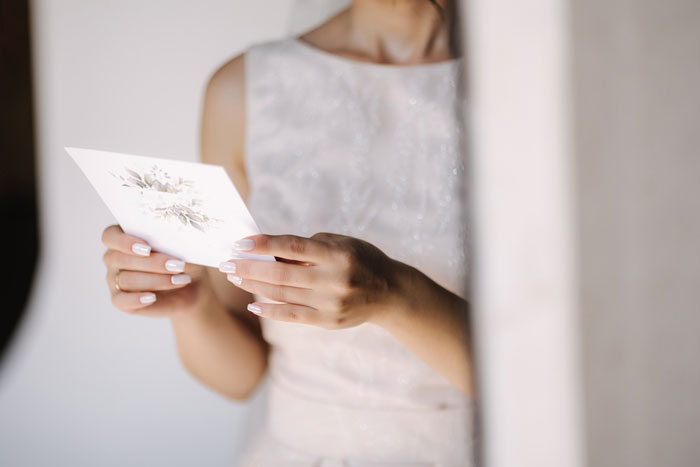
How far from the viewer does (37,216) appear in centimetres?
76

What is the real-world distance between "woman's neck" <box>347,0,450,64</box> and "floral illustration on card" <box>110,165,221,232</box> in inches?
15.5

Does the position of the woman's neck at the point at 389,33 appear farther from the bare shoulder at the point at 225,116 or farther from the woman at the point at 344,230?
the bare shoulder at the point at 225,116

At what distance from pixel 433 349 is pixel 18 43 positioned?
0.76 m

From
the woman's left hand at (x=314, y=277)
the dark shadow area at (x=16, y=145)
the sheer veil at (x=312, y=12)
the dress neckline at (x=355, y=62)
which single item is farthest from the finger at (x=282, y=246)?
the dark shadow area at (x=16, y=145)

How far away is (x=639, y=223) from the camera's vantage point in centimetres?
23

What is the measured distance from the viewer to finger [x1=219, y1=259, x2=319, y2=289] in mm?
360

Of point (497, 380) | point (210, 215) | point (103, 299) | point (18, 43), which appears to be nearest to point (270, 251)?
point (210, 215)

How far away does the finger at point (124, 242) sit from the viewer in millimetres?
409

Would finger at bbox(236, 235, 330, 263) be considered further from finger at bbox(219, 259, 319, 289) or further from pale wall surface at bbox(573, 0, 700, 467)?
pale wall surface at bbox(573, 0, 700, 467)

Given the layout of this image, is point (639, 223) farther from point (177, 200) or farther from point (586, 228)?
point (177, 200)

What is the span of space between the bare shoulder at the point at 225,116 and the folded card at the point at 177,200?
0.32m

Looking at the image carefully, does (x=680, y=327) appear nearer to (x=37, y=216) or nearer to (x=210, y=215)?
(x=210, y=215)

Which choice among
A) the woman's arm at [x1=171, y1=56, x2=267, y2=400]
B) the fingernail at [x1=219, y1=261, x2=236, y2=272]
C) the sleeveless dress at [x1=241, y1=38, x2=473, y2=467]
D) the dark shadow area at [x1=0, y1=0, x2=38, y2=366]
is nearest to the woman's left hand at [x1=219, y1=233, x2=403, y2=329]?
the fingernail at [x1=219, y1=261, x2=236, y2=272]

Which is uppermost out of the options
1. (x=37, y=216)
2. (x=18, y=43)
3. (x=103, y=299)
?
(x=18, y=43)
